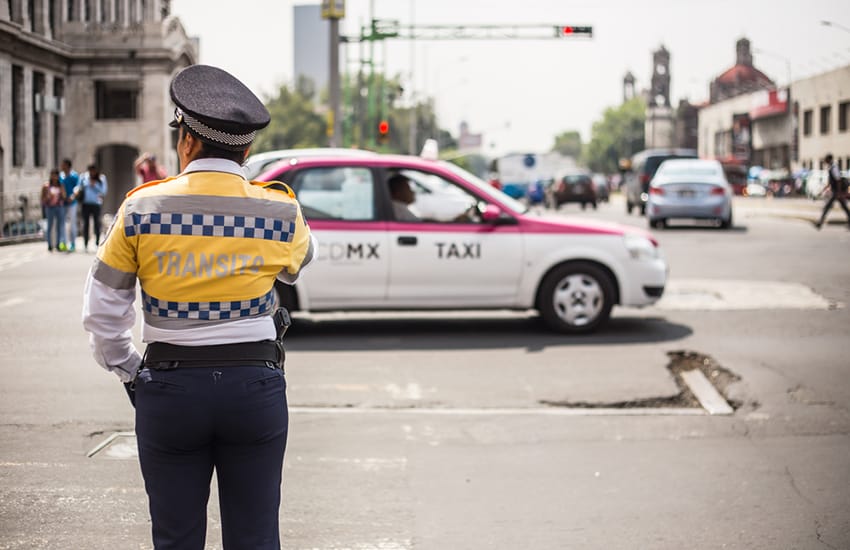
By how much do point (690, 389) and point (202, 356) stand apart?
19.5ft

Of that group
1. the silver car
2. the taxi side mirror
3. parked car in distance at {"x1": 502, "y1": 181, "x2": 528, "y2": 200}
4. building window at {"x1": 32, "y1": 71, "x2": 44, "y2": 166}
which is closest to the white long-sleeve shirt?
the taxi side mirror

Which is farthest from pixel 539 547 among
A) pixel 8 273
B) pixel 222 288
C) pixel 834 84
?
pixel 834 84

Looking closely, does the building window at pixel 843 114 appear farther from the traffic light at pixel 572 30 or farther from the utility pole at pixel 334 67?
the utility pole at pixel 334 67

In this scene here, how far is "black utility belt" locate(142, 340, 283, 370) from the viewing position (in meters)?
3.10

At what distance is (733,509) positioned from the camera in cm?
538

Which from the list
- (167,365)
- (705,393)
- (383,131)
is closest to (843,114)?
(383,131)

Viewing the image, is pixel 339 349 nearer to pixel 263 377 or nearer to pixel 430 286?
pixel 430 286

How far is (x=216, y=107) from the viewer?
3.14 m

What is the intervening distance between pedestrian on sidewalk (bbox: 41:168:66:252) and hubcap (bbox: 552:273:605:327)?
44.1 feet

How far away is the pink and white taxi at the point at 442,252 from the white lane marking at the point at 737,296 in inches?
88.1

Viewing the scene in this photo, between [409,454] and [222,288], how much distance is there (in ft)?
11.5

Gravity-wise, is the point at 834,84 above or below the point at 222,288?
above

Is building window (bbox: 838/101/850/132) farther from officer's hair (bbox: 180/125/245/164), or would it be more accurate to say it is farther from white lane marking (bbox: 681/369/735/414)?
officer's hair (bbox: 180/125/245/164)

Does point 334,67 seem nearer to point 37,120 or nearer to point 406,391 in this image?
point 37,120
